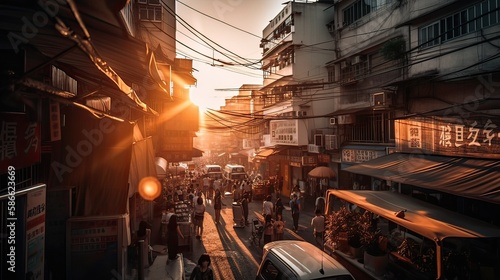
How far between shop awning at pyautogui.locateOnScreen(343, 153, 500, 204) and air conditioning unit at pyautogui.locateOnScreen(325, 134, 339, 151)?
7.20 m

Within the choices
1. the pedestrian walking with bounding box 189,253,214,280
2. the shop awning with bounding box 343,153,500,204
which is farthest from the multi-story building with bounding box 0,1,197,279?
the shop awning with bounding box 343,153,500,204

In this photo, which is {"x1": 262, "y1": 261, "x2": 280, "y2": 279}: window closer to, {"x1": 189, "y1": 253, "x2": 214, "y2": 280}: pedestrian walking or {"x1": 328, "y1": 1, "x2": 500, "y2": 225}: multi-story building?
{"x1": 189, "y1": 253, "x2": 214, "y2": 280}: pedestrian walking

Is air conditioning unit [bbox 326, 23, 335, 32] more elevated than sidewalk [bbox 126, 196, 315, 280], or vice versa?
air conditioning unit [bbox 326, 23, 335, 32]

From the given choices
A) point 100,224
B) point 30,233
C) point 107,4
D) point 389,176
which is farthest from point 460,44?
point 30,233

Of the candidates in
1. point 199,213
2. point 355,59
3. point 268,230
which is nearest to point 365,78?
point 355,59

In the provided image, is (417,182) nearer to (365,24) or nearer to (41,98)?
(41,98)

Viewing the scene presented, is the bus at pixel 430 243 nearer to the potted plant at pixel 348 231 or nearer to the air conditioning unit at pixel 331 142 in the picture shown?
the potted plant at pixel 348 231

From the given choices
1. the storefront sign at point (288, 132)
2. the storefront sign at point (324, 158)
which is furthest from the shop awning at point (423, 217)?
the storefront sign at point (288, 132)

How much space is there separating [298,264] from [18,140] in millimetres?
5185

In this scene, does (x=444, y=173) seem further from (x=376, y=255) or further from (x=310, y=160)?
(x=310, y=160)

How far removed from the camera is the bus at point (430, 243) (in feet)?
20.1

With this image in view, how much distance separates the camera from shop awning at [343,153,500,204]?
26.7ft

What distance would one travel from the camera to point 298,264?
618 centimetres

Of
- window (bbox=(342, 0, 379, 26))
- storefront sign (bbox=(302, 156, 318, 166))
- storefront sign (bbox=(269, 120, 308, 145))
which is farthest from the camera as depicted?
storefront sign (bbox=(269, 120, 308, 145))
